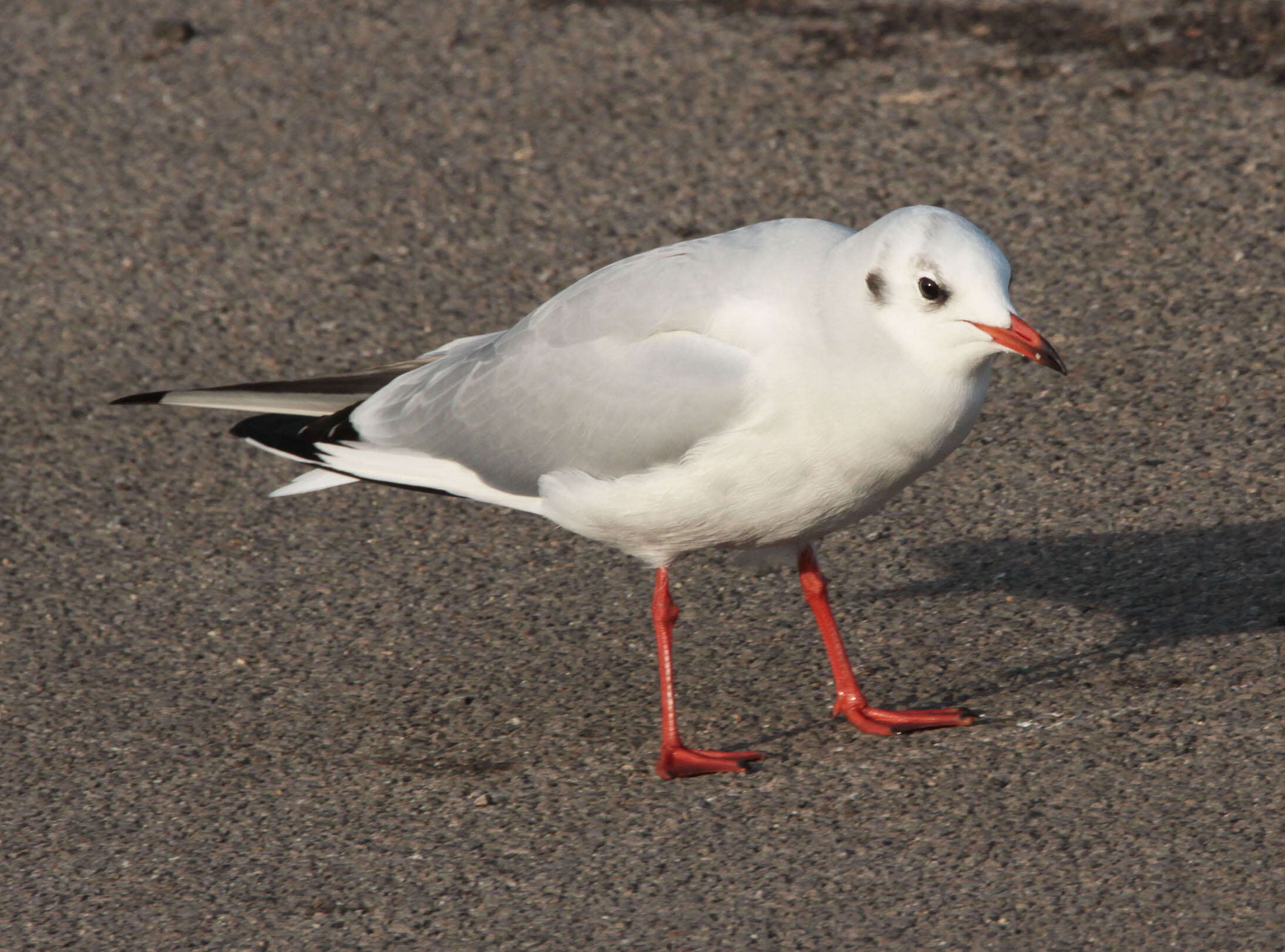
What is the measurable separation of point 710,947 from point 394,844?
0.93 metres

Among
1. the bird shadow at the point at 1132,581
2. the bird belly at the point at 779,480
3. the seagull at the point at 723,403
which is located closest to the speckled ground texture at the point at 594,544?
the bird shadow at the point at 1132,581

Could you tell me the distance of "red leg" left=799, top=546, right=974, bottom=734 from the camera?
468 cm

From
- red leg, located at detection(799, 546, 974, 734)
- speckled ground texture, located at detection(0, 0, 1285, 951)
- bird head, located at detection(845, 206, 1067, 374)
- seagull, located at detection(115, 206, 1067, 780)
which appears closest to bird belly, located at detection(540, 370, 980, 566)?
seagull, located at detection(115, 206, 1067, 780)

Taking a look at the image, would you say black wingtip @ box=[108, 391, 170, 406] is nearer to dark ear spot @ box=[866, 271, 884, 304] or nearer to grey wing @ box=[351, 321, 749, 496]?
grey wing @ box=[351, 321, 749, 496]

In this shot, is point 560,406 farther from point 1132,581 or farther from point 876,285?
point 1132,581

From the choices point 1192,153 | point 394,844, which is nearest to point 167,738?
point 394,844

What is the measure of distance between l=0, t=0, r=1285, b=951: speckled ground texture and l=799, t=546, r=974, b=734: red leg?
0.19 feet

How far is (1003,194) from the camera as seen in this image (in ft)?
24.5

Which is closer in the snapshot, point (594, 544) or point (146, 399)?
point (146, 399)

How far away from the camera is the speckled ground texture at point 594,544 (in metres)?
4.14

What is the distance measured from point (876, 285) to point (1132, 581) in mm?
1619

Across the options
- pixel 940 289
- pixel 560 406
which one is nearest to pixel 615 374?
pixel 560 406

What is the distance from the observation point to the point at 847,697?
477 centimetres

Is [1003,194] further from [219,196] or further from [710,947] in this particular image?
[710,947]
